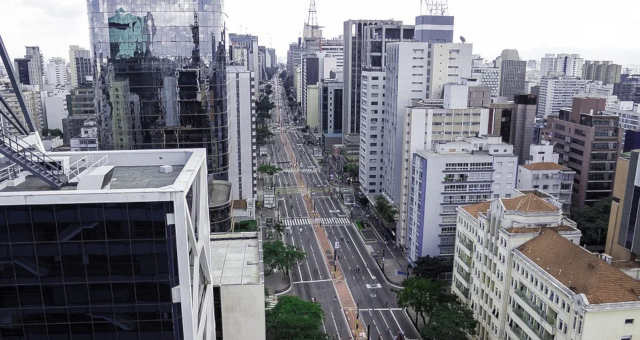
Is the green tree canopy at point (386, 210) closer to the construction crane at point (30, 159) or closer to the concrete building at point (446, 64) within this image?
the concrete building at point (446, 64)

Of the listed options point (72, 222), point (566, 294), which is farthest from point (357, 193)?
point (72, 222)

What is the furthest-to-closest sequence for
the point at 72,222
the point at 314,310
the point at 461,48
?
the point at 461,48, the point at 314,310, the point at 72,222

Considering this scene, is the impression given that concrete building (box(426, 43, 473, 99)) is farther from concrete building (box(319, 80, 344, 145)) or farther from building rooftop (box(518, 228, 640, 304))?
concrete building (box(319, 80, 344, 145))

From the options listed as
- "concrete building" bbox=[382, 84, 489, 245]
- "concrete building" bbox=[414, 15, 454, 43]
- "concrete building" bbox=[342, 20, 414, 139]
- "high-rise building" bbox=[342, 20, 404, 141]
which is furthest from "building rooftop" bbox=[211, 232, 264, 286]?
"high-rise building" bbox=[342, 20, 404, 141]

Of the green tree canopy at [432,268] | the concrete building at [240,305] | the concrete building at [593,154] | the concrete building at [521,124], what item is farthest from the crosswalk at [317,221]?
the concrete building at [240,305]

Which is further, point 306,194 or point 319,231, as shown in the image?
point 306,194

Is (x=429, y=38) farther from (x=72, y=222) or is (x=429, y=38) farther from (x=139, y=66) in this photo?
(x=72, y=222)

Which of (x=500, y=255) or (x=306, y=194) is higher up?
(x=500, y=255)
